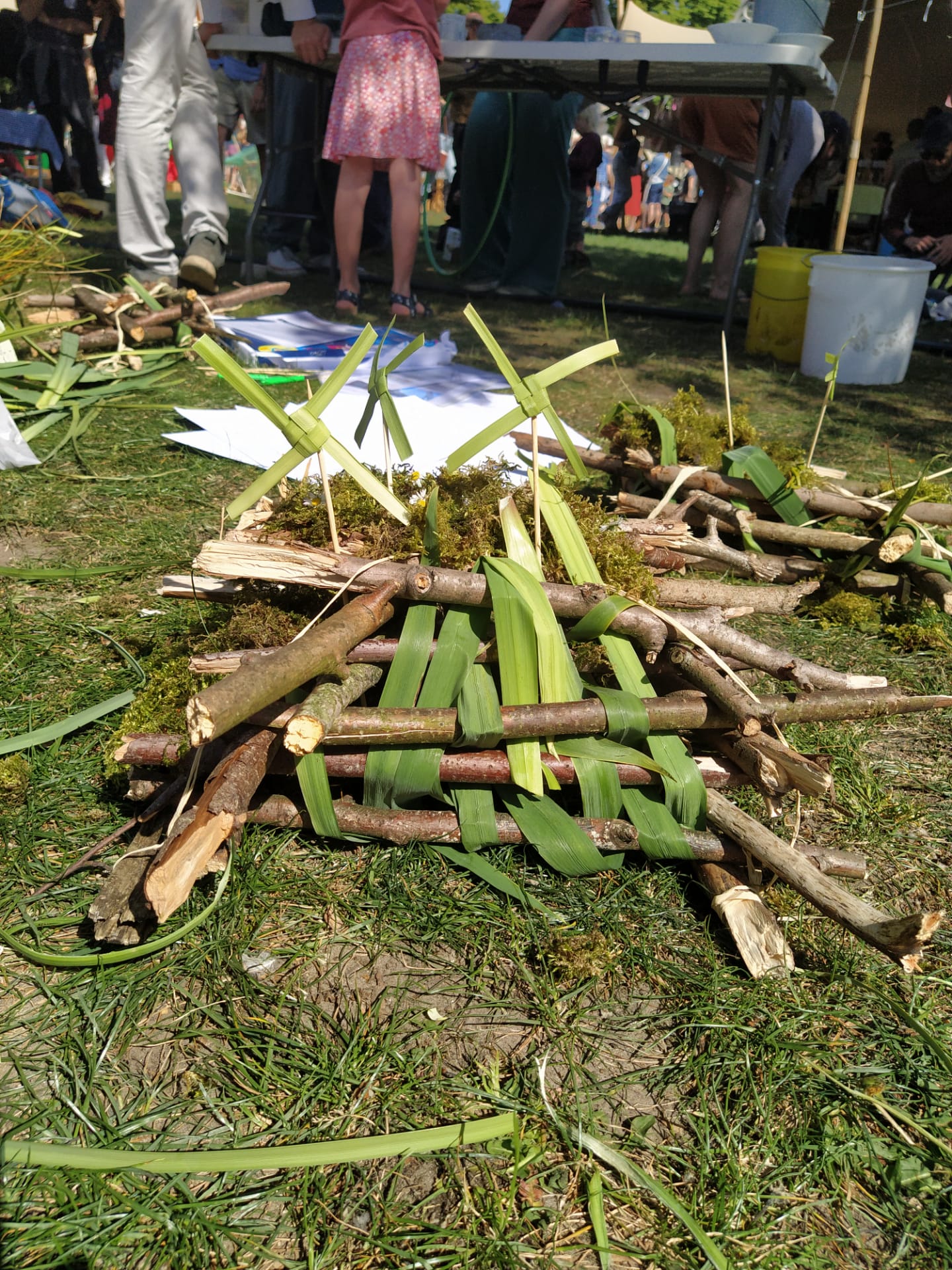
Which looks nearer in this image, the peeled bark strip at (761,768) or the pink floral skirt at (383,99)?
the peeled bark strip at (761,768)

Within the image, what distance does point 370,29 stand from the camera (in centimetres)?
559

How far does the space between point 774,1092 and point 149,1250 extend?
85 cm

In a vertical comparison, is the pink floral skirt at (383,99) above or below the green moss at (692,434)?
above

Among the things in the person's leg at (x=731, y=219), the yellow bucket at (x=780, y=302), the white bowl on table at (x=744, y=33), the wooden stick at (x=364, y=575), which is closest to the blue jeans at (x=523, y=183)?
the person's leg at (x=731, y=219)

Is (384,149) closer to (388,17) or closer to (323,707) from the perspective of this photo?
(388,17)

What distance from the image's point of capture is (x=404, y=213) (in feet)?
19.2

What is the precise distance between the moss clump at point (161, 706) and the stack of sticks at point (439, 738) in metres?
0.11

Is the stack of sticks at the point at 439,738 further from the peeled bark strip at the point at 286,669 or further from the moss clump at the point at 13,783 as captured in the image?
the moss clump at the point at 13,783

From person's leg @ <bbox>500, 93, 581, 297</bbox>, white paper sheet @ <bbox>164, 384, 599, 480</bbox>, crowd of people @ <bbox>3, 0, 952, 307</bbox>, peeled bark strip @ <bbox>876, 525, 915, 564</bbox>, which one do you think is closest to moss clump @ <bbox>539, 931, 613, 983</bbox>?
peeled bark strip @ <bbox>876, 525, 915, 564</bbox>

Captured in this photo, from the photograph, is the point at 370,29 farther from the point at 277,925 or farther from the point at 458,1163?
the point at 458,1163

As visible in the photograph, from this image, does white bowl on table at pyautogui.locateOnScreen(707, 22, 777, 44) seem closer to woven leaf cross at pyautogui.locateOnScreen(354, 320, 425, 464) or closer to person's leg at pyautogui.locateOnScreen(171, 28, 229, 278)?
person's leg at pyautogui.locateOnScreen(171, 28, 229, 278)

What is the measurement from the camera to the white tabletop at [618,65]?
566 cm

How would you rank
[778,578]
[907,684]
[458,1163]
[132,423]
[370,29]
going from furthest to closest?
[370,29] → [132,423] → [778,578] → [907,684] → [458,1163]

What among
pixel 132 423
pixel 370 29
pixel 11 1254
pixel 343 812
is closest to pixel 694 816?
pixel 343 812
